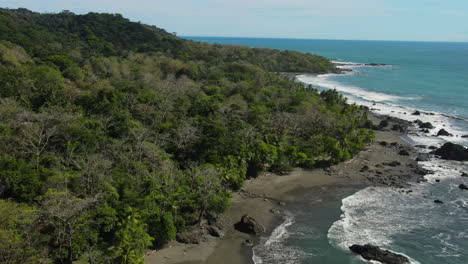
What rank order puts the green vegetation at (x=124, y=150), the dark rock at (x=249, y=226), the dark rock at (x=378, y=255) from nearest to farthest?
the green vegetation at (x=124, y=150) < the dark rock at (x=378, y=255) < the dark rock at (x=249, y=226)

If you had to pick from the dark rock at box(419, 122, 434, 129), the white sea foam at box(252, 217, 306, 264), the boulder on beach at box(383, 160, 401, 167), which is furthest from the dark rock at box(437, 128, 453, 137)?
the white sea foam at box(252, 217, 306, 264)

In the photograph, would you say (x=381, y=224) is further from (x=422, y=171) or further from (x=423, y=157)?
(x=423, y=157)

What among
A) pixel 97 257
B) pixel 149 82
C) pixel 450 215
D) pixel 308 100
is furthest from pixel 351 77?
pixel 97 257

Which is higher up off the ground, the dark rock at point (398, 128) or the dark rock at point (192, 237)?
the dark rock at point (398, 128)

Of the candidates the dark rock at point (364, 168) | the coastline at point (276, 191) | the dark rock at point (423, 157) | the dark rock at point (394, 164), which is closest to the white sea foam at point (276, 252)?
the coastline at point (276, 191)

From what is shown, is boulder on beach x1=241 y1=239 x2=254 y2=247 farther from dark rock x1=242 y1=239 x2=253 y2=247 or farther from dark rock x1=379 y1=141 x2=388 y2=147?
dark rock x1=379 y1=141 x2=388 y2=147

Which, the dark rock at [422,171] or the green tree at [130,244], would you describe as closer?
the green tree at [130,244]

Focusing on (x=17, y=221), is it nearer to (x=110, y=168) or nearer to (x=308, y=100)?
(x=110, y=168)

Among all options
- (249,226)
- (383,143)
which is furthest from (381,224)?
(383,143)

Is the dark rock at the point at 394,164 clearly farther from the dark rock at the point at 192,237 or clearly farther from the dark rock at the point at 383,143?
the dark rock at the point at 192,237
